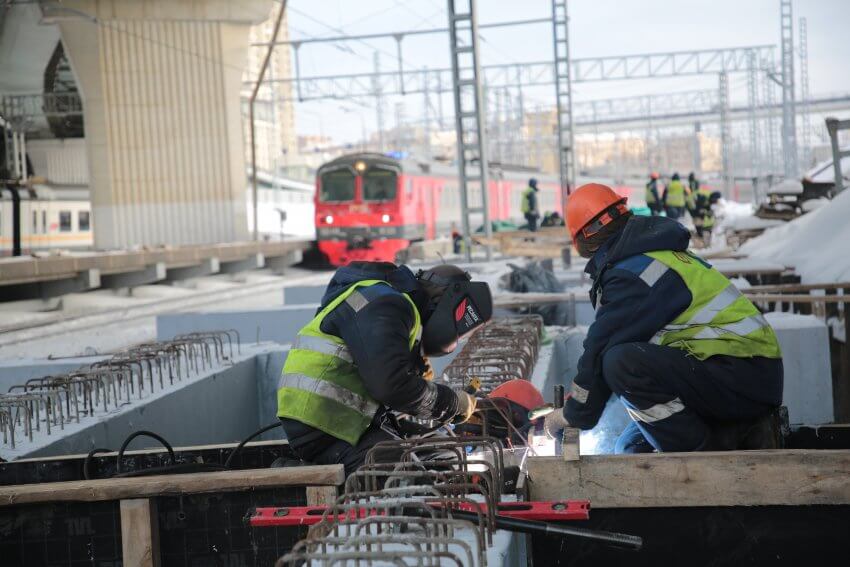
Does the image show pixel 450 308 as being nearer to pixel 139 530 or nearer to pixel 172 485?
pixel 172 485

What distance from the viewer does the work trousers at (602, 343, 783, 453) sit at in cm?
396

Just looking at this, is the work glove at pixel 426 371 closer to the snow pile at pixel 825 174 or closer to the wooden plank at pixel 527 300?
the wooden plank at pixel 527 300

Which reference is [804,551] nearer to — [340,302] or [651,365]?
[651,365]

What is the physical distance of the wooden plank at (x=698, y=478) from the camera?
346 cm

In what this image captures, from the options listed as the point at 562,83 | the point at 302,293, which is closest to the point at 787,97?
the point at 562,83

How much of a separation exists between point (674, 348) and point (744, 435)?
0.52 metres

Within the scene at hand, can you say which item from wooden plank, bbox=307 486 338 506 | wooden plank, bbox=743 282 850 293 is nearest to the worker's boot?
wooden plank, bbox=307 486 338 506

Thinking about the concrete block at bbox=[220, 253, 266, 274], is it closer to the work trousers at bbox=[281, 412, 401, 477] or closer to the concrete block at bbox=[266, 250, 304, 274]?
the concrete block at bbox=[266, 250, 304, 274]

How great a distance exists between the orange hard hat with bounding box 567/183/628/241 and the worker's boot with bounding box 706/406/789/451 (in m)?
0.92

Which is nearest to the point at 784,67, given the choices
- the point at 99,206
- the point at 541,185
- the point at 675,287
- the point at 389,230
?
the point at 541,185

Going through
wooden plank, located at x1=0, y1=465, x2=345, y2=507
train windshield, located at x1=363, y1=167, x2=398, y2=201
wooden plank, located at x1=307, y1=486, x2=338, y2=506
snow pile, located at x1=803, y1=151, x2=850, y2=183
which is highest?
train windshield, located at x1=363, y1=167, x2=398, y2=201

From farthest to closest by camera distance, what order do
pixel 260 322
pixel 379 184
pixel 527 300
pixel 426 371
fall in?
pixel 379 184
pixel 260 322
pixel 527 300
pixel 426 371

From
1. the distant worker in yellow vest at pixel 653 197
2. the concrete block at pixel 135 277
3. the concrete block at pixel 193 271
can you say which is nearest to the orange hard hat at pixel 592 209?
the concrete block at pixel 135 277

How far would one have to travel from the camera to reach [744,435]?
419cm
